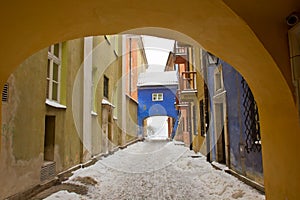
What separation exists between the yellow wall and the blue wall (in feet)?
83.6

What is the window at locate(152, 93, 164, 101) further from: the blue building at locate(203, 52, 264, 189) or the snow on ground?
the snow on ground

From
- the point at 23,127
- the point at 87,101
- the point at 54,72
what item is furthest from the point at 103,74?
the point at 23,127

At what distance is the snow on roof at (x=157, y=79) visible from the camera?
96.8 ft

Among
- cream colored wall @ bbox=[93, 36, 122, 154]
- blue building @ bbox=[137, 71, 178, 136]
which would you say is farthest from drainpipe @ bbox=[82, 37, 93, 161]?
blue building @ bbox=[137, 71, 178, 136]

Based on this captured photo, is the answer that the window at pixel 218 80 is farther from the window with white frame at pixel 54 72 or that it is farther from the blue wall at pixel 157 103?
the blue wall at pixel 157 103

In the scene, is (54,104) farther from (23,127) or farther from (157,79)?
(157,79)

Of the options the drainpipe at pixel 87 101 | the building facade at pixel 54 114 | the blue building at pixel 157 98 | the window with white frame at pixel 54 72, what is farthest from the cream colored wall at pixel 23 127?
the blue building at pixel 157 98

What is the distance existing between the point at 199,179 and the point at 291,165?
15.2 feet

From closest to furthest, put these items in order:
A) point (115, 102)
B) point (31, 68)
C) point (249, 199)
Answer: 1. point (249, 199)
2. point (31, 68)
3. point (115, 102)

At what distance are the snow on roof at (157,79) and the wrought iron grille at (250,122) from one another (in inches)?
938

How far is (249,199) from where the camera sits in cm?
401

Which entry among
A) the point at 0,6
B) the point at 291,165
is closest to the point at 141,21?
the point at 0,6

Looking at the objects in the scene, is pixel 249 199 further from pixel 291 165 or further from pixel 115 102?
pixel 115 102

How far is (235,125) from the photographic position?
6176mm
